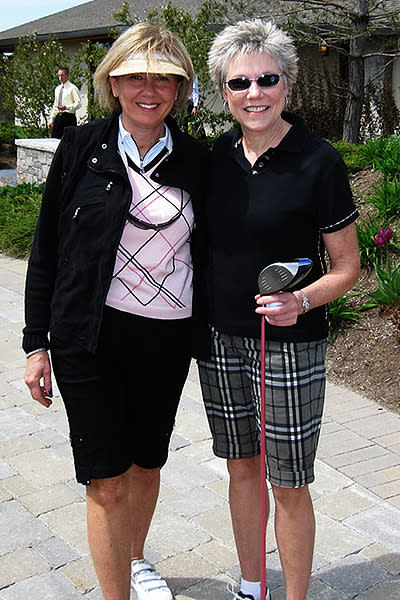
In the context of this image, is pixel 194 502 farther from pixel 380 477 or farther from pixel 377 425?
pixel 377 425

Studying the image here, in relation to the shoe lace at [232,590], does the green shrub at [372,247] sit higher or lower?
higher

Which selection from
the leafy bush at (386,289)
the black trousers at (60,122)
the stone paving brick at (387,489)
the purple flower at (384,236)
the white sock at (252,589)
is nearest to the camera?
the white sock at (252,589)

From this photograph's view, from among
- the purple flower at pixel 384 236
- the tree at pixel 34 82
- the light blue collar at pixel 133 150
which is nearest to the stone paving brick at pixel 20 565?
the light blue collar at pixel 133 150

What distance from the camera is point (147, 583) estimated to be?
301cm

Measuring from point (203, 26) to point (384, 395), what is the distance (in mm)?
8004

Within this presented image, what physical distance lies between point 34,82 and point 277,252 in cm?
1758

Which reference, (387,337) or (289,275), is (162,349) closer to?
(289,275)

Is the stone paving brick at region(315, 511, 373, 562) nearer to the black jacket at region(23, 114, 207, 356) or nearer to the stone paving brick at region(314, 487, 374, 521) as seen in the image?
the stone paving brick at region(314, 487, 374, 521)

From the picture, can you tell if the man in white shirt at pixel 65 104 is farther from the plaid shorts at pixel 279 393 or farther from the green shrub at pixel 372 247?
the plaid shorts at pixel 279 393

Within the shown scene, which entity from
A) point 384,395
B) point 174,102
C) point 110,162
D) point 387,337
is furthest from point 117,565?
point 387,337

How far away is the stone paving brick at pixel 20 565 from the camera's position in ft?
10.3

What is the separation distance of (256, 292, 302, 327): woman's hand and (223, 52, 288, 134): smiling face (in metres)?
0.54

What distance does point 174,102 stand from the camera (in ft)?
9.08

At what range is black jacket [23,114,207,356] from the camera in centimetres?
256
